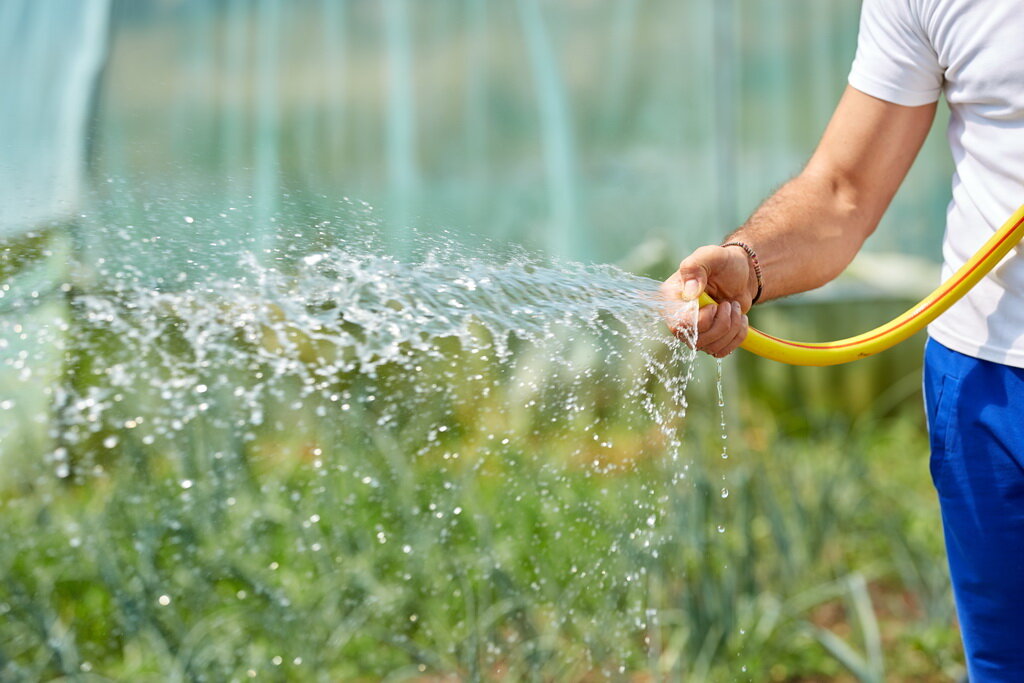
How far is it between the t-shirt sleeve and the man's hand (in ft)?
1.03

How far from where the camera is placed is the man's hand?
1.26 meters

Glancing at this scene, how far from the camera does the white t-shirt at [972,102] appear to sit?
1.22 meters

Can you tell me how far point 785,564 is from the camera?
247cm

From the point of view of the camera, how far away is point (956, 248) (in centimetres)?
136

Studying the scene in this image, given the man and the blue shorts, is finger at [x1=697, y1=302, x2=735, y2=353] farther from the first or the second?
the blue shorts

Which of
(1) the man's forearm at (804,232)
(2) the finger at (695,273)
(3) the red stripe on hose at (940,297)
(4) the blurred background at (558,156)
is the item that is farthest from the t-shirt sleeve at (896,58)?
(4) the blurred background at (558,156)

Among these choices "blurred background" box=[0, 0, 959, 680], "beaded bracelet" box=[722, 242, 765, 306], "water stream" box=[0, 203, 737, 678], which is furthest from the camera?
"blurred background" box=[0, 0, 959, 680]

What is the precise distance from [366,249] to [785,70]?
9.49ft

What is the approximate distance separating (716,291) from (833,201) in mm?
255

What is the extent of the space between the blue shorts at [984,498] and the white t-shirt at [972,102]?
0.05 meters

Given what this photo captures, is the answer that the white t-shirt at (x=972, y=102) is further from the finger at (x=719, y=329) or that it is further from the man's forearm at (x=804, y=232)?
the finger at (x=719, y=329)

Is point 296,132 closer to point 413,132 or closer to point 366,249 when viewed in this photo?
point 413,132

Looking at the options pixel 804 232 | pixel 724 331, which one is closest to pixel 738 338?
pixel 724 331

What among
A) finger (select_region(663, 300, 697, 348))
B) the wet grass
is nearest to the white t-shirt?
finger (select_region(663, 300, 697, 348))
